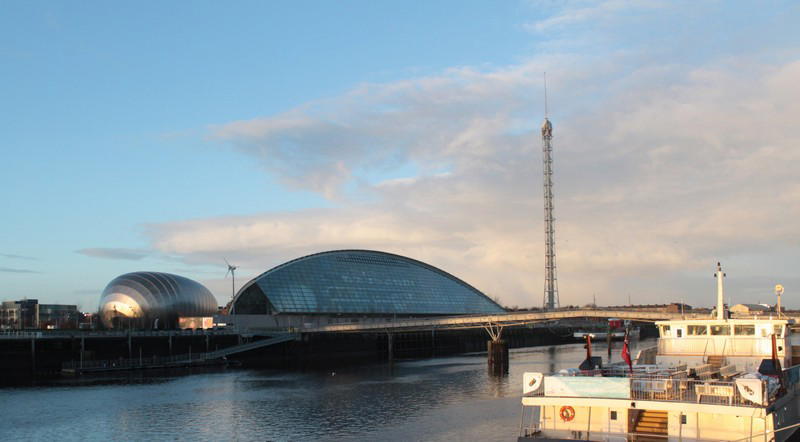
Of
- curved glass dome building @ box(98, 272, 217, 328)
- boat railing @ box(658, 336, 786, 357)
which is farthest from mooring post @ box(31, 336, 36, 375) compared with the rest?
boat railing @ box(658, 336, 786, 357)

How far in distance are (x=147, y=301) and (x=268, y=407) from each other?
77.6 metres

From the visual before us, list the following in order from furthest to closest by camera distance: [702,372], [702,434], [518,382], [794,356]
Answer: [518,382] → [794,356] → [702,372] → [702,434]

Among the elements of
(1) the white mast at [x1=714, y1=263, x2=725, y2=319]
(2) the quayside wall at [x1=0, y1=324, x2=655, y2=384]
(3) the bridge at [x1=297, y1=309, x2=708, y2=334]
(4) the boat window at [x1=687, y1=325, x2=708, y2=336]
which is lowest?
(2) the quayside wall at [x1=0, y1=324, x2=655, y2=384]

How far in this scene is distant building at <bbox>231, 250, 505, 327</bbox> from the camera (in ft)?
514

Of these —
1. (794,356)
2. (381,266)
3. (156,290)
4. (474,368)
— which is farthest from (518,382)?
(381,266)

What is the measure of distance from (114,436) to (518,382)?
147ft

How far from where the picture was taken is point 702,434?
95.4ft

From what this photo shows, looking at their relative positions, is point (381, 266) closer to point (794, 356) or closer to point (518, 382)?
point (518, 382)

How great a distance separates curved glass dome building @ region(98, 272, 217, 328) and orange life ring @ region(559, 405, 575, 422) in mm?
112843

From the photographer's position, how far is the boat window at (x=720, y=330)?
41.0 meters

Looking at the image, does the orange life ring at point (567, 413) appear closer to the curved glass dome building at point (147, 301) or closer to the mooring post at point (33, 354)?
the mooring post at point (33, 354)

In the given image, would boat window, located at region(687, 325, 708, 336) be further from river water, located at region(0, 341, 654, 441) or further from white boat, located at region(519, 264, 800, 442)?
river water, located at region(0, 341, 654, 441)

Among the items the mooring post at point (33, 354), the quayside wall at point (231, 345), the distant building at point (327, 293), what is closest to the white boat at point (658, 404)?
the quayside wall at point (231, 345)

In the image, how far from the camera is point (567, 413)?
31.0m
